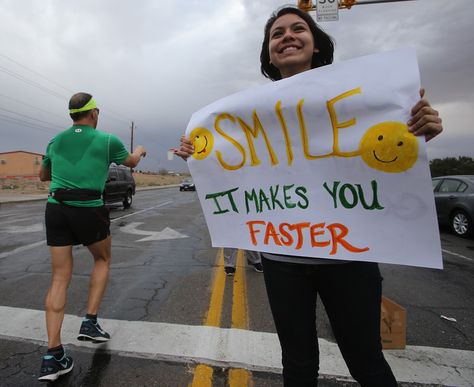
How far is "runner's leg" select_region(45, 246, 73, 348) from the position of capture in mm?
2510

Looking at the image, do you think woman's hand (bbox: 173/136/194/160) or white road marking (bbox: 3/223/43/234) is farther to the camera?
white road marking (bbox: 3/223/43/234)

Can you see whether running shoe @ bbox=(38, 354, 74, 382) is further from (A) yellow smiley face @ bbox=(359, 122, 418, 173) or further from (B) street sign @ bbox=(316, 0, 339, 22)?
(B) street sign @ bbox=(316, 0, 339, 22)

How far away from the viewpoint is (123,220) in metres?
11.3

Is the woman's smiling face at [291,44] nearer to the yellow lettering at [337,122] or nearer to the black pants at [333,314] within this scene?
the yellow lettering at [337,122]

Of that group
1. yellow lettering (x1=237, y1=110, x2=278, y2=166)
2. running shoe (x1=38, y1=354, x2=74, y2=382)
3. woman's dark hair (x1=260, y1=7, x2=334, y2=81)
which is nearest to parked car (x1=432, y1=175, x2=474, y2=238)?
woman's dark hair (x1=260, y1=7, x2=334, y2=81)

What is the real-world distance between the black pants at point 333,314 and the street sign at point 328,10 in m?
8.31

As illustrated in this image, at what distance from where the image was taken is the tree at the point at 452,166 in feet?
97.9

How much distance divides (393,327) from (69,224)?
2.53m

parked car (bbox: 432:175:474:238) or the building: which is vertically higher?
the building

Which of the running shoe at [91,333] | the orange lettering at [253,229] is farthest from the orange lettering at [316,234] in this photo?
the running shoe at [91,333]

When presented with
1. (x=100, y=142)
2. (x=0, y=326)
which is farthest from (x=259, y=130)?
(x=0, y=326)

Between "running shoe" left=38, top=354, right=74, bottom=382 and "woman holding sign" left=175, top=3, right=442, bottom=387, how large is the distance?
1.61 m

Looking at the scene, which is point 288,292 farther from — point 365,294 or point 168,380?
point 168,380

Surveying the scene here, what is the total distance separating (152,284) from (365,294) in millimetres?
3595
